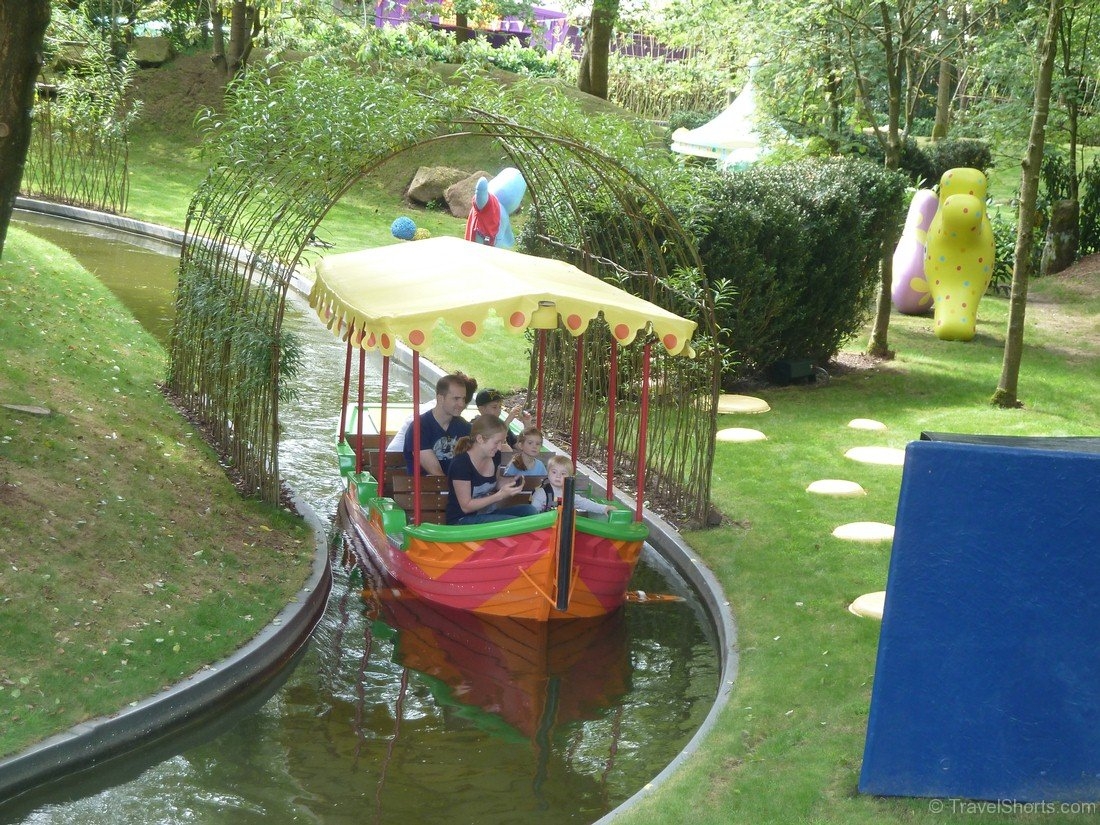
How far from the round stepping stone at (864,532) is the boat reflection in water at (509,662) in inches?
88.7

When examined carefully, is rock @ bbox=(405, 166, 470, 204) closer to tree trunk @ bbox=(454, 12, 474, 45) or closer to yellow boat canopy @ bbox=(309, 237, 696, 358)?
tree trunk @ bbox=(454, 12, 474, 45)

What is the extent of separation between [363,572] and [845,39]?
11250mm

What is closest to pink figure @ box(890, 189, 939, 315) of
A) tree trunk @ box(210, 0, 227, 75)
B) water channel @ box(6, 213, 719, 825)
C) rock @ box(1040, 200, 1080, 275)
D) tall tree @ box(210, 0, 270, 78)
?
rock @ box(1040, 200, 1080, 275)

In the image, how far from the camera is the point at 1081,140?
25438mm

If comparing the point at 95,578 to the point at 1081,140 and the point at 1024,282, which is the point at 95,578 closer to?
the point at 1024,282

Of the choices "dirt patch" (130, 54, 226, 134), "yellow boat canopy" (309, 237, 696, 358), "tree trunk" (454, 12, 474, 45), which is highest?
"tree trunk" (454, 12, 474, 45)

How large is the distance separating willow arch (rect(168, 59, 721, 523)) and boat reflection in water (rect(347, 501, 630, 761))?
212 cm

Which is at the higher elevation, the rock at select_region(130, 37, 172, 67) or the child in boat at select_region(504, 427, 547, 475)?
the rock at select_region(130, 37, 172, 67)

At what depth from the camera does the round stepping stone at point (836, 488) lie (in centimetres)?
1119

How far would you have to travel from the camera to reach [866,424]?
45.0 feet

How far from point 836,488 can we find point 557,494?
3.83 m

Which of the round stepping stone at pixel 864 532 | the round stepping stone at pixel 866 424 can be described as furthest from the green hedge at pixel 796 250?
the round stepping stone at pixel 864 532

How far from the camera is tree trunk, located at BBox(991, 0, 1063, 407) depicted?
1273 cm

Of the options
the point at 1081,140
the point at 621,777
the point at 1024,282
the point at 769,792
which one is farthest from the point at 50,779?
the point at 1081,140
